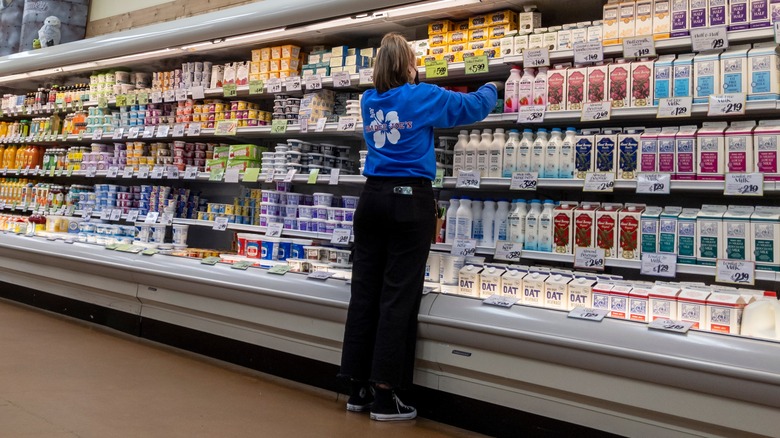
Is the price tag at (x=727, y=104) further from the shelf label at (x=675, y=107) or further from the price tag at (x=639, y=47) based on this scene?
the price tag at (x=639, y=47)

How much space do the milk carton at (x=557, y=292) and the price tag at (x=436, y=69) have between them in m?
1.22

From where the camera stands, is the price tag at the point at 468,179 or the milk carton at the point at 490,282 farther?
the price tag at the point at 468,179

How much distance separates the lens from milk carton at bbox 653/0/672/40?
2.93m

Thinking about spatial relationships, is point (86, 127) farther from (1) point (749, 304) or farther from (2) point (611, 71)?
(1) point (749, 304)

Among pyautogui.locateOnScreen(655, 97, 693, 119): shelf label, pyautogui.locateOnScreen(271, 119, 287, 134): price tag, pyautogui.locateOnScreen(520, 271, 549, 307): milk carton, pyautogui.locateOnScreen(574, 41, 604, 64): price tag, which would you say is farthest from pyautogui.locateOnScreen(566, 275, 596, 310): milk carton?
pyautogui.locateOnScreen(271, 119, 287, 134): price tag

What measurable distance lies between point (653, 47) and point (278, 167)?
2.37 m

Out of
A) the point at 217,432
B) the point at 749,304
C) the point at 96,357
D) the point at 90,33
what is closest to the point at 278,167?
the point at 96,357

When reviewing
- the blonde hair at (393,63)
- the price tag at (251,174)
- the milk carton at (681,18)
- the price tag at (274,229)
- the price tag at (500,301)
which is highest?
the milk carton at (681,18)

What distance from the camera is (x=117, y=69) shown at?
580 cm

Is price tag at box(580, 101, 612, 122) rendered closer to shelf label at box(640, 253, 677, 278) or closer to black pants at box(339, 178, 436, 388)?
shelf label at box(640, 253, 677, 278)

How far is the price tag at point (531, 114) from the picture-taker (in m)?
3.19

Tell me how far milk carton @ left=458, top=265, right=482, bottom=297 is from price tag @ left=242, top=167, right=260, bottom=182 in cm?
171

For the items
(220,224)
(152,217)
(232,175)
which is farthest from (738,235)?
(152,217)

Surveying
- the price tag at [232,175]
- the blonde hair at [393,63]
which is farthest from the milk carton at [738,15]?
the price tag at [232,175]
